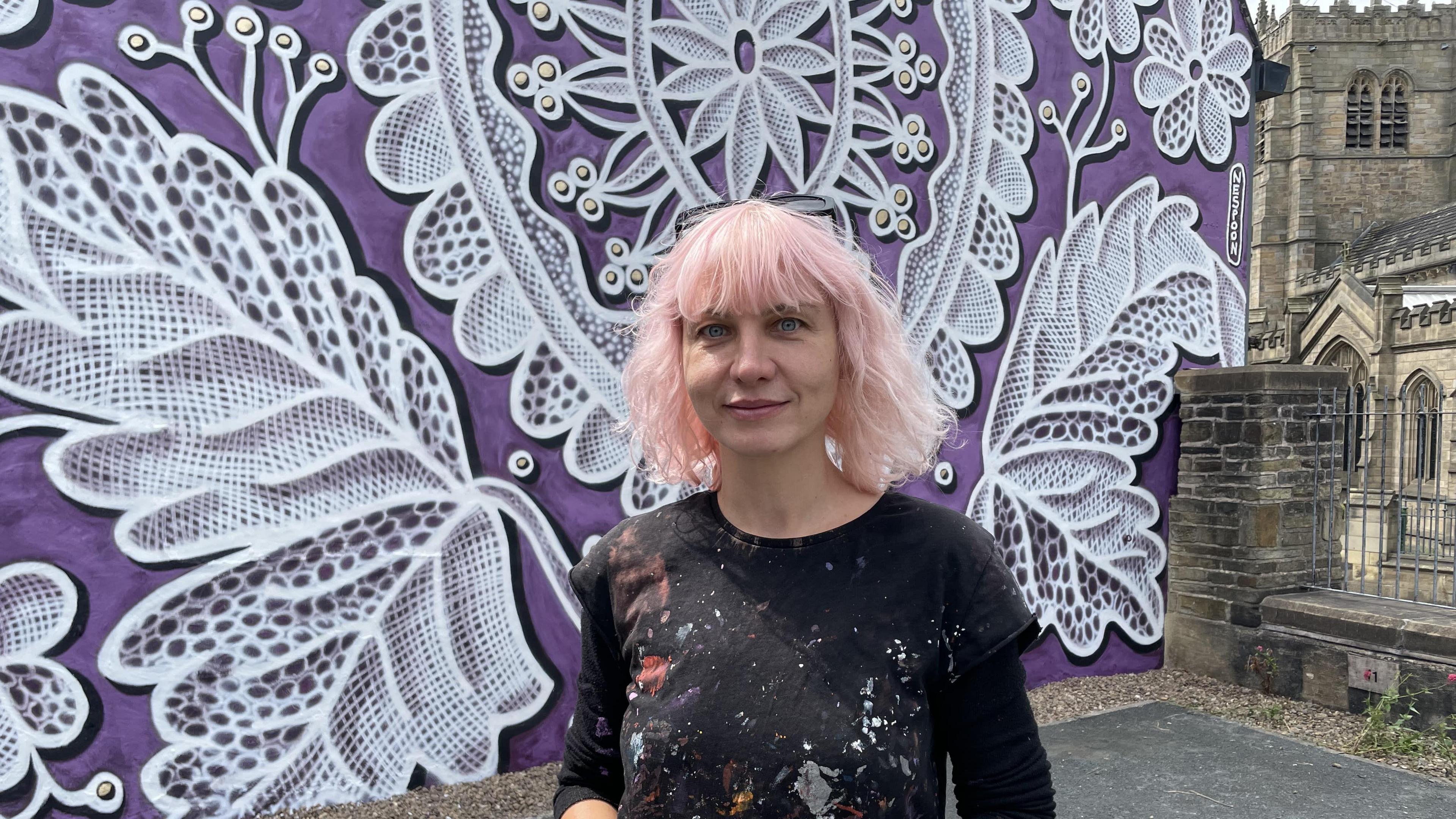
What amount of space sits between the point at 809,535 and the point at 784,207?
435mm

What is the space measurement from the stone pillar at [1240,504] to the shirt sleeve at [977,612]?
4.74m

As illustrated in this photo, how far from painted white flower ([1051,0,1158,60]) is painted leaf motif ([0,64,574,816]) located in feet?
13.2

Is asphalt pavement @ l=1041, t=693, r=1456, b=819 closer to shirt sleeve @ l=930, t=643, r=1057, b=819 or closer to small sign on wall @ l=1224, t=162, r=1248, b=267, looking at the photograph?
shirt sleeve @ l=930, t=643, r=1057, b=819

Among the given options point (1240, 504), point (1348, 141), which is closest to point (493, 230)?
point (1240, 504)

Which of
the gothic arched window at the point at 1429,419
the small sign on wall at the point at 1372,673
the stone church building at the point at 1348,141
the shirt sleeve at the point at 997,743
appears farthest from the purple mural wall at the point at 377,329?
the stone church building at the point at 1348,141

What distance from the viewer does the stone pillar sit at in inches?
206

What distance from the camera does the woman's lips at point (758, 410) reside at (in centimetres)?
120

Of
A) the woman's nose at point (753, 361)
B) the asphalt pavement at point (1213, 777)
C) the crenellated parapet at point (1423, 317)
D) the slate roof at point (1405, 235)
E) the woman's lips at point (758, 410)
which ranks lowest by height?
the asphalt pavement at point (1213, 777)

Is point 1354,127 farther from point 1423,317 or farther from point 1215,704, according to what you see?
point 1215,704

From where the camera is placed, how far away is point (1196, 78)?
5.73 metres

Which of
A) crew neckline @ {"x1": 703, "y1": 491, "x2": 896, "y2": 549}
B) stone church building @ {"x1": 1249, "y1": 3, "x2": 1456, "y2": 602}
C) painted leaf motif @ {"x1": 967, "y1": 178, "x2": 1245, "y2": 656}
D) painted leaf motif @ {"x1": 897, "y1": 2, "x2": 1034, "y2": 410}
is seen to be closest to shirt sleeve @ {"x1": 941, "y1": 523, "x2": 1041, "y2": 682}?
crew neckline @ {"x1": 703, "y1": 491, "x2": 896, "y2": 549}

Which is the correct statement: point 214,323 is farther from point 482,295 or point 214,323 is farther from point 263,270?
point 482,295

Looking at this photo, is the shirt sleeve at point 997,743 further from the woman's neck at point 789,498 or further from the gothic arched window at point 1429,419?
the gothic arched window at point 1429,419

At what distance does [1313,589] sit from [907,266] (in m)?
3.01
